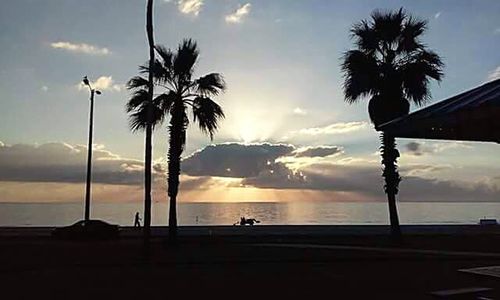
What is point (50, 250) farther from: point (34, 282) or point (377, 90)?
point (377, 90)

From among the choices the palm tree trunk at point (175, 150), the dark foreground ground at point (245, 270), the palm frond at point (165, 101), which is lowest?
the dark foreground ground at point (245, 270)

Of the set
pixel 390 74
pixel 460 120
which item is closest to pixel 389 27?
pixel 390 74

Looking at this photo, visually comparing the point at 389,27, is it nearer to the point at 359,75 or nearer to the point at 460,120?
the point at 359,75

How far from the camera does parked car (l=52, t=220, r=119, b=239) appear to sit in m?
35.8

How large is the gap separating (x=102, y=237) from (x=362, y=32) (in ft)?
57.0

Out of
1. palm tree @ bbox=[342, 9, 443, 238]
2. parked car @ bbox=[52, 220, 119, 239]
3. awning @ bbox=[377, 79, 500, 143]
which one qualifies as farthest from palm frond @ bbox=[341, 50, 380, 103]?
awning @ bbox=[377, 79, 500, 143]

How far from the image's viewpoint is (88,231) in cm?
3662

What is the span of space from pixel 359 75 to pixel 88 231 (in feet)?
56.3

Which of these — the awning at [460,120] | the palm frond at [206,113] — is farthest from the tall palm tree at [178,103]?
the awning at [460,120]

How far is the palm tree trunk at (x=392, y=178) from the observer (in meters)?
30.8

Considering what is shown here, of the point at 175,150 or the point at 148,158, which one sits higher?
the point at 175,150

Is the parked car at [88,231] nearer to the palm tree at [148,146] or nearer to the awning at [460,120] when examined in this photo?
the palm tree at [148,146]

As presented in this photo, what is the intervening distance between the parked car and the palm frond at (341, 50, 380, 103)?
15.0 meters

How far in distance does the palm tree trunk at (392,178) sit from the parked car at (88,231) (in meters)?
15.0
